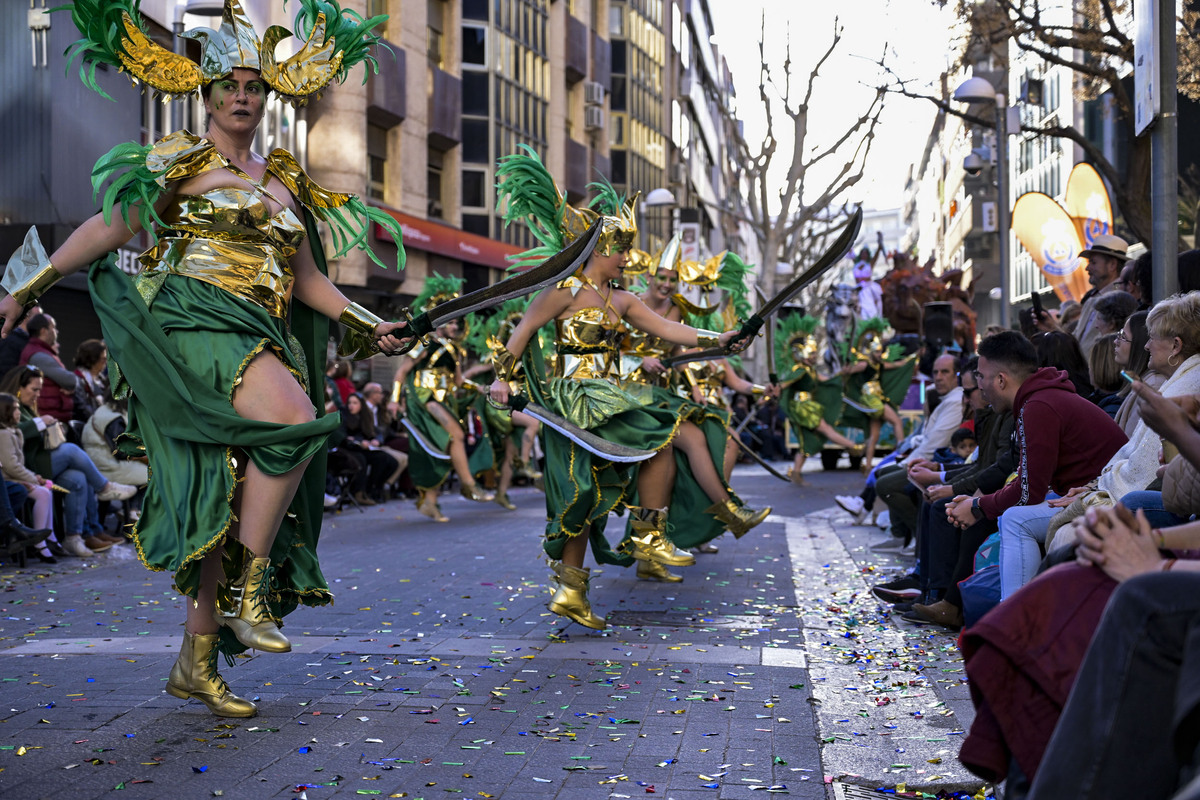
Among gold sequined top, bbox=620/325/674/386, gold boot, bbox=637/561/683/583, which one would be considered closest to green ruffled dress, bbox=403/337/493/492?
gold boot, bbox=637/561/683/583

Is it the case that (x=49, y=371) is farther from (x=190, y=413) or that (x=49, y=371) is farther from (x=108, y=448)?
(x=190, y=413)

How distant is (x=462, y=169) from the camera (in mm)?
34688

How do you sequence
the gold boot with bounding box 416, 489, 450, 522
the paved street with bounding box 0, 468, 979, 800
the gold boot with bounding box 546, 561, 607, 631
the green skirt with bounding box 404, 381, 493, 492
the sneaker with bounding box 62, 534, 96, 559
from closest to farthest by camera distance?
the paved street with bounding box 0, 468, 979, 800
the gold boot with bounding box 546, 561, 607, 631
the sneaker with bounding box 62, 534, 96, 559
the gold boot with bounding box 416, 489, 450, 522
the green skirt with bounding box 404, 381, 493, 492

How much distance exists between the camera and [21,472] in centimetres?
948

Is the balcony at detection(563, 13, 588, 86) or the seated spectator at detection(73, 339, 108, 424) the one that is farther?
the balcony at detection(563, 13, 588, 86)

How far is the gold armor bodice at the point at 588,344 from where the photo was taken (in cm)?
729

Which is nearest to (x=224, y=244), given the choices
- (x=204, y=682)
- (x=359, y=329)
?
(x=359, y=329)

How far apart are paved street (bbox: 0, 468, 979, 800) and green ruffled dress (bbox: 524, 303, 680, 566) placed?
511 millimetres

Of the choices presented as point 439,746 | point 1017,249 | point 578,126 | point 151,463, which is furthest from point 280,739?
point 1017,249

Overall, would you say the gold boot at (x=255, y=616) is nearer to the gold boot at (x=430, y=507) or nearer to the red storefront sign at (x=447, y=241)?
the gold boot at (x=430, y=507)

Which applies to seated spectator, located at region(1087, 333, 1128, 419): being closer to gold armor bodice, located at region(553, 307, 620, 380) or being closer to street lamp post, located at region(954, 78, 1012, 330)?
gold armor bodice, located at region(553, 307, 620, 380)

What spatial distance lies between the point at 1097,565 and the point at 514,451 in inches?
538

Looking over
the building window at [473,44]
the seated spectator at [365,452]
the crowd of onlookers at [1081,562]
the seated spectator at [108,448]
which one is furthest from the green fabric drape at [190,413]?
the building window at [473,44]

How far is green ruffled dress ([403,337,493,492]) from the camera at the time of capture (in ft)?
46.1
